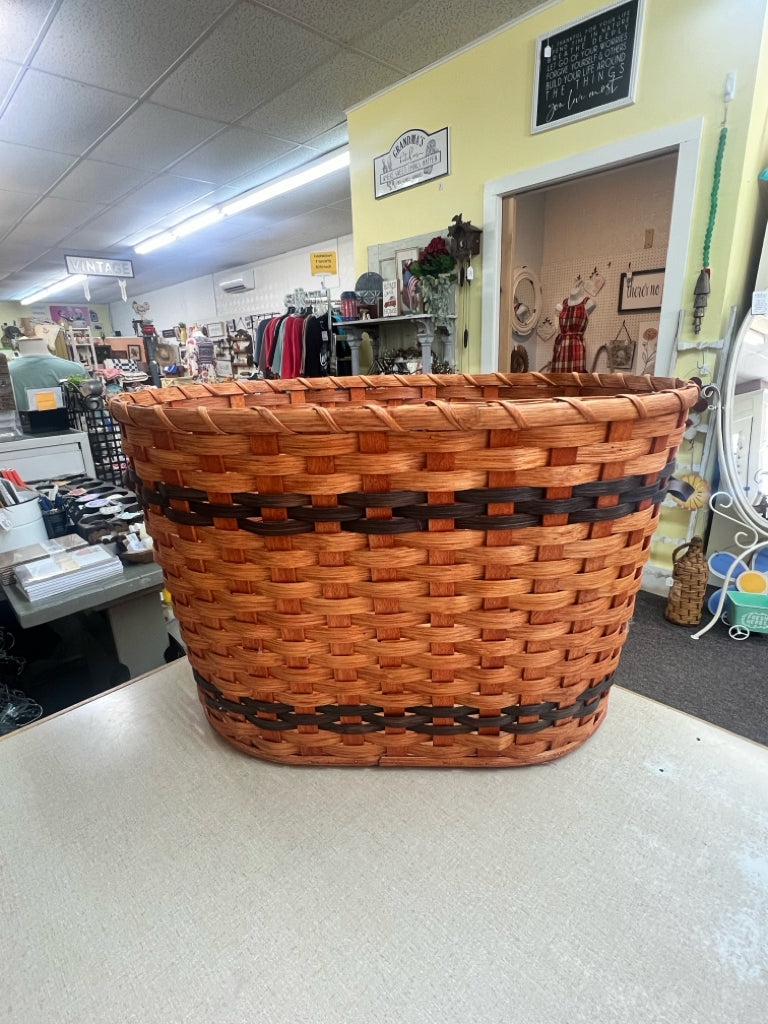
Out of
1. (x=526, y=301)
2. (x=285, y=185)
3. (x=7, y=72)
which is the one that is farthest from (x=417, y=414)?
(x=285, y=185)

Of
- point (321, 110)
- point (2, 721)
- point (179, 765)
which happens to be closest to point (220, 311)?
point (321, 110)

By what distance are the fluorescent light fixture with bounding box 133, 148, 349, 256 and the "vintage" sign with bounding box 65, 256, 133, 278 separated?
632mm

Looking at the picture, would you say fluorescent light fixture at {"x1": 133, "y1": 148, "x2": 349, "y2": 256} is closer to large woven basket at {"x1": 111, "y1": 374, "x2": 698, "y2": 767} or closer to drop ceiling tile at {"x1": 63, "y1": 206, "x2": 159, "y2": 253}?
drop ceiling tile at {"x1": 63, "y1": 206, "x2": 159, "y2": 253}

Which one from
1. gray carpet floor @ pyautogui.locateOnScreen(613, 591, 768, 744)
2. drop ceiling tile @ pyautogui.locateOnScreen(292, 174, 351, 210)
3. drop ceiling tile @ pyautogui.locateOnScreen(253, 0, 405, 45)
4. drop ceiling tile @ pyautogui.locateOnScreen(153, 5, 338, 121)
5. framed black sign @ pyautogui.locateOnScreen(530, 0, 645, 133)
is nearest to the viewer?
gray carpet floor @ pyautogui.locateOnScreen(613, 591, 768, 744)

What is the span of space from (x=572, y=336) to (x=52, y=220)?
6.48 m

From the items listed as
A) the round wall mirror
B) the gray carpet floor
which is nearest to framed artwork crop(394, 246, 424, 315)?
the round wall mirror

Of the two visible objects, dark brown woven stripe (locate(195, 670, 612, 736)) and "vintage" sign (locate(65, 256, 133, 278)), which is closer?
dark brown woven stripe (locate(195, 670, 612, 736))

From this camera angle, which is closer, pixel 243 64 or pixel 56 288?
pixel 243 64

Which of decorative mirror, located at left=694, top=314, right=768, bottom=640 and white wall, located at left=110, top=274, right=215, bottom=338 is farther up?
white wall, located at left=110, top=274, right=215, bottom=338

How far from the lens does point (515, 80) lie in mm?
2766

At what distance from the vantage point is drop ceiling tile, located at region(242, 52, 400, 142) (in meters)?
3.19

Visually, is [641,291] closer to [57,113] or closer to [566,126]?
[566,126]

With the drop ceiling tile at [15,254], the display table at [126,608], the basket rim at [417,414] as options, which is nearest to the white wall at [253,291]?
the drop ceiling tile at [15,254]

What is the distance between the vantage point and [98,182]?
5.19 meters
